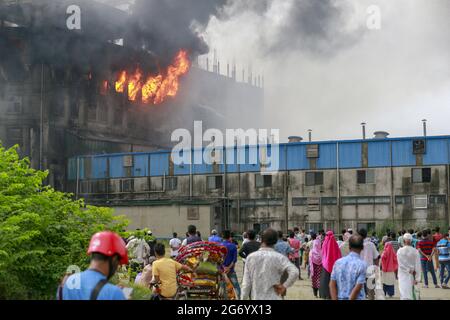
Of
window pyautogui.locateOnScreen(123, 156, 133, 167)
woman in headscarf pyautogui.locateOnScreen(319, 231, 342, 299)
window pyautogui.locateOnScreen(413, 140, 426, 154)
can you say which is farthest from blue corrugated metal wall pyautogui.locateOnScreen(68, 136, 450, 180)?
woman in headscarf pyautogui.locateOnScreen(319, 231, 342, 299)

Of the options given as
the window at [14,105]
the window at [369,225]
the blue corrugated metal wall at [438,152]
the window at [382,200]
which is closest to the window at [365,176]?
the window at [382,200]

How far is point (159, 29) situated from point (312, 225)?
1117 inches

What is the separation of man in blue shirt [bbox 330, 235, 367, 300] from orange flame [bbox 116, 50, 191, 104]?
5995 centimetres

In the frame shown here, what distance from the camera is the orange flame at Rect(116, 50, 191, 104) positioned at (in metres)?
67.8

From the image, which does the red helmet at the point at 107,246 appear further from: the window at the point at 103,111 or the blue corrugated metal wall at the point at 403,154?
the window at the point at 103,111

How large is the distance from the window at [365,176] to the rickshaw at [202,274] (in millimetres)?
37826

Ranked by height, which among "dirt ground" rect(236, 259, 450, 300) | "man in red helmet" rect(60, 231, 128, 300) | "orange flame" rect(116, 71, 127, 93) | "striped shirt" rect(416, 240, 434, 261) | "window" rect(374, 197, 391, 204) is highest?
"orange flame" rect(116, 71, 127, 93)

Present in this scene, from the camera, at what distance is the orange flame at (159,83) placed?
222 feet

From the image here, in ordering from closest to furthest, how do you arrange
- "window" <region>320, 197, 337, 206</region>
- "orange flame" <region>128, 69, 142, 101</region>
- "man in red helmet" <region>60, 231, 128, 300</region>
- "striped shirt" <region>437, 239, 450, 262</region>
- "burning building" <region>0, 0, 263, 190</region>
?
"man in red helmet" <region>60, 231, 128, 300</region> < "striped shirt" <region>437, 239, 450, 262</region> < "window" <region>320, 197, 337, 206</region> < "burning building" <region>0, 0, 263, 190</region> < "orange flame" <region>128, 69, 142, 101</region>

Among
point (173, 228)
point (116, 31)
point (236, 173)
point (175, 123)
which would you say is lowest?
point (173, 228)

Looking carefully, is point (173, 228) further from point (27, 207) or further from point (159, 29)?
point (27, 207)

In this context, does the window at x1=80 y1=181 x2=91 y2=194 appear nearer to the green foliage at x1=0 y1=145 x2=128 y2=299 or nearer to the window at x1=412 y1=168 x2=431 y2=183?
the window at x1=412 y1=168 x2=431 y2=183

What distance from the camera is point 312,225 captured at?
49.9 meters
